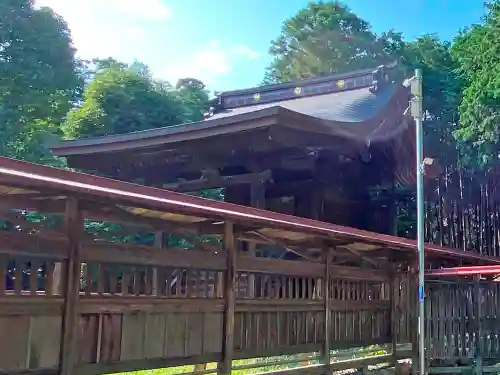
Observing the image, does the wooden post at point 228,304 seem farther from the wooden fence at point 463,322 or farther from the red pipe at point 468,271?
the wooden fence at point 463,322

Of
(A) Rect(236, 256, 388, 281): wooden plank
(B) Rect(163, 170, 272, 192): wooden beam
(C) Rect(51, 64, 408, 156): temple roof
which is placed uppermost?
(C) Rect(51, 64, 408, 156): temple roof

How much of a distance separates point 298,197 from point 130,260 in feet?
24.9

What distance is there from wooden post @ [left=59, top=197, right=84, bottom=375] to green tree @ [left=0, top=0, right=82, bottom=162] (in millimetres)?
14428

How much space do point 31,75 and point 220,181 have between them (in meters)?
11.9

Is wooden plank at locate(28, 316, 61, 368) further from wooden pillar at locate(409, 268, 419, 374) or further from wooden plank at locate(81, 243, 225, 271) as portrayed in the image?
wooden pillar at locate(409, 268, 419, 374)

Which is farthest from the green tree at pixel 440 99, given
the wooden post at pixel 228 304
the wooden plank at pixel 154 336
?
the wooden plank at pixel 154 336

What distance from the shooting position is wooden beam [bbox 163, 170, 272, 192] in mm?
10422

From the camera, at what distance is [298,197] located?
12531mm

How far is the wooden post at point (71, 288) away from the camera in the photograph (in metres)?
4.62

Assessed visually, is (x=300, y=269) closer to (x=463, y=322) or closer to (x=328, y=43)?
(x=463, y=322)

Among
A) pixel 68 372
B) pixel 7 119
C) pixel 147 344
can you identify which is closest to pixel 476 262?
pixel 147 344

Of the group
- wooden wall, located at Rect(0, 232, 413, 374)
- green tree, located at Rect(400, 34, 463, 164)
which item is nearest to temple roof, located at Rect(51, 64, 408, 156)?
wooden wall, located at Rect(0, 232, 413, 374)

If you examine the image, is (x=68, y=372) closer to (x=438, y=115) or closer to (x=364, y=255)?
(x=364, y=255)

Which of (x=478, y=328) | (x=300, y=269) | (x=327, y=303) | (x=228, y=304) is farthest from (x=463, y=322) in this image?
(x=228, y=304)
